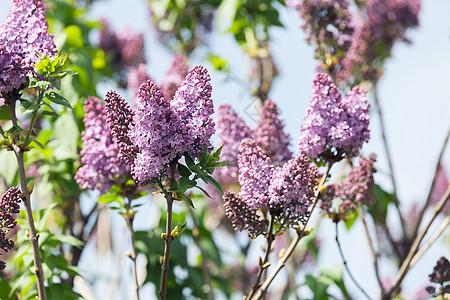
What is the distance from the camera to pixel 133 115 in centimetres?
156

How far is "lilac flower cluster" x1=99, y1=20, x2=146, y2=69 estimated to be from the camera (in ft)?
12.6

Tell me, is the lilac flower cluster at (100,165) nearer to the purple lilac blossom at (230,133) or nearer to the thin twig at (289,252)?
the purple lilac blossom at (230,133)

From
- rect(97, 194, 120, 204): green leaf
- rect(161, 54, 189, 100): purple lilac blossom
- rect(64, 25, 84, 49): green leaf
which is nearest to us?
rect(97, 194, 120, 204): green leaf

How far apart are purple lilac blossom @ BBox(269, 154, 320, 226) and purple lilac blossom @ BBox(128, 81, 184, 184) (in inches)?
12.8

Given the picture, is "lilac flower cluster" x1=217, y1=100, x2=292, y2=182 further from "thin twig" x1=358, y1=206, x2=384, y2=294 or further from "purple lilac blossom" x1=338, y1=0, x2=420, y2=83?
"purple lilac blossom" x1=338, y1=0, x2=420, y2=83

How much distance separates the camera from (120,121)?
1.56m

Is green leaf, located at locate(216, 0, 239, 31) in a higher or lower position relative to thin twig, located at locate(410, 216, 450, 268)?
higher

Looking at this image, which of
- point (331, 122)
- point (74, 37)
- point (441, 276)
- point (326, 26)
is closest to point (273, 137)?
point (331, 122)

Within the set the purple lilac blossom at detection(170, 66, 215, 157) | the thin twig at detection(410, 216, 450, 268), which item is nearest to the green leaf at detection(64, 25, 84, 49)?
the purple lilac blossom at detection(170, 66, 215, 157)

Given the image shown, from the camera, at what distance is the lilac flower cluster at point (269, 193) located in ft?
5.46

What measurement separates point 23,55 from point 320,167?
996mm

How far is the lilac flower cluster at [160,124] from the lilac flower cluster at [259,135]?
1.61ft

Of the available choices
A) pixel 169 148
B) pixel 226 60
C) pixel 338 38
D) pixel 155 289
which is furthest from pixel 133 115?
pixel 226 60

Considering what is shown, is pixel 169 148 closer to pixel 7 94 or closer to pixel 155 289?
pixel 7 94
